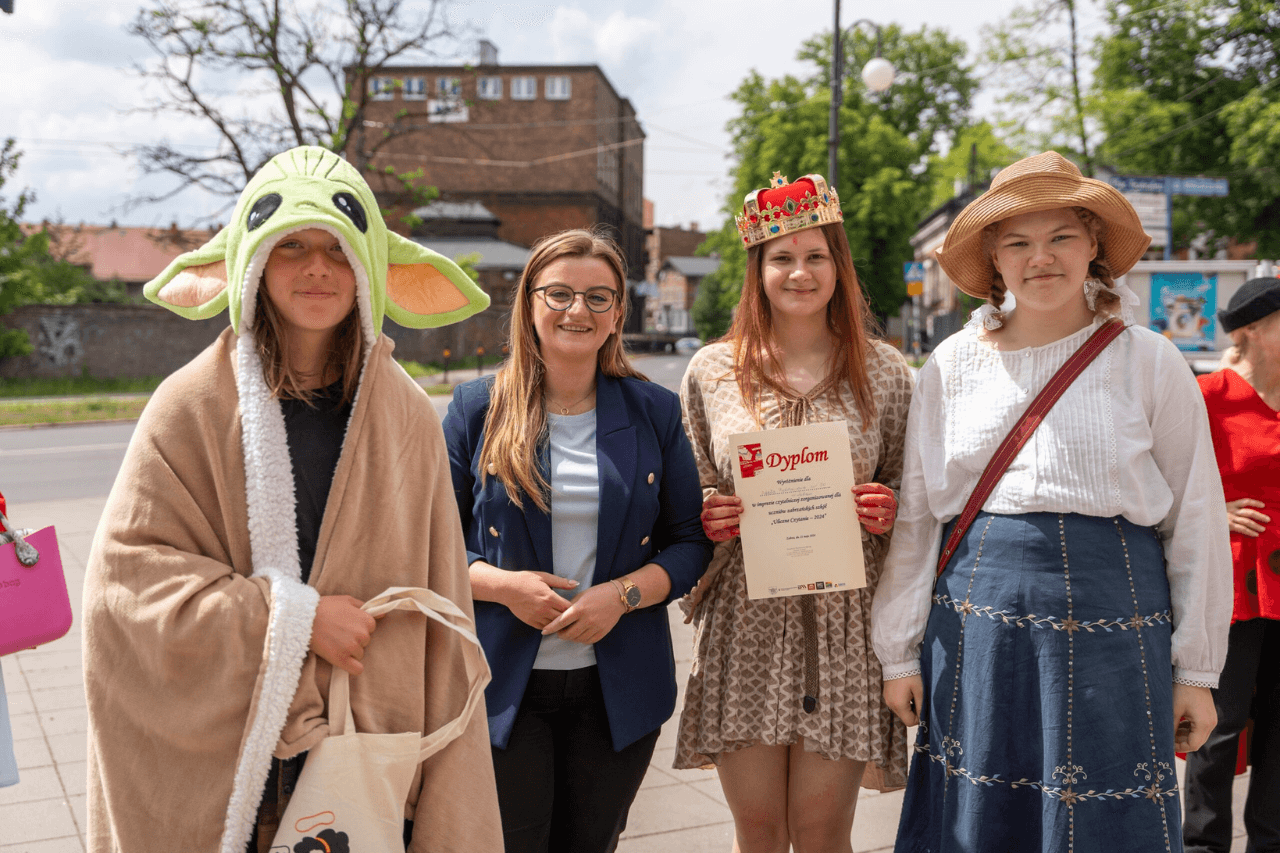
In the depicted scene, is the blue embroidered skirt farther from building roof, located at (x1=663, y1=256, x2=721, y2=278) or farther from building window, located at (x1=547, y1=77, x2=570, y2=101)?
building roof, located at (x1=663, y1=256, x2=721, y2=278)

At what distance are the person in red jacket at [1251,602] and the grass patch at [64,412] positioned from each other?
1886 cm

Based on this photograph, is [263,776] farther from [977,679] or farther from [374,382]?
[977,679]

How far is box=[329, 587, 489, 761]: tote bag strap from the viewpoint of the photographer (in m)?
1.85

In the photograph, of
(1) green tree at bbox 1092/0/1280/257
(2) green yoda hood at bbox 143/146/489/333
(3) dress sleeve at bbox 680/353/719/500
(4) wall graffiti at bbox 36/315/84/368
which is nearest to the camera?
(2) green yoda hood at bbox 143/146/489/333

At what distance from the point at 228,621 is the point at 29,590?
94cm

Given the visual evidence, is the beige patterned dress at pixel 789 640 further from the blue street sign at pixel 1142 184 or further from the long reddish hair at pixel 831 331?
the blue street sign at pixel 1142 184

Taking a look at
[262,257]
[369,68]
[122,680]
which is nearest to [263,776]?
[122,680]

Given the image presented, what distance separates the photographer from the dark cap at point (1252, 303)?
3564 mm

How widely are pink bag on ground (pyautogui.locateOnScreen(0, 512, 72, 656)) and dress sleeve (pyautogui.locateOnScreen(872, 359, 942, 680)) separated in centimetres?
206

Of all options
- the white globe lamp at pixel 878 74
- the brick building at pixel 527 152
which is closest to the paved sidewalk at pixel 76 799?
the white globe lamp at pixel 878 74

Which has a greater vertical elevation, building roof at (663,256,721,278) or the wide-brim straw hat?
building roof at (663,256,721,278)

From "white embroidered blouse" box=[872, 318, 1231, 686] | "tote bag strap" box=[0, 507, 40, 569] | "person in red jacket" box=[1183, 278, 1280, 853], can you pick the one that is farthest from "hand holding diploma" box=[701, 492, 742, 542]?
"person in red jacket" box=[1183, 278, 1280, 853]

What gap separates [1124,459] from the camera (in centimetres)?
226

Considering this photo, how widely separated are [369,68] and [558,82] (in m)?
34.6
